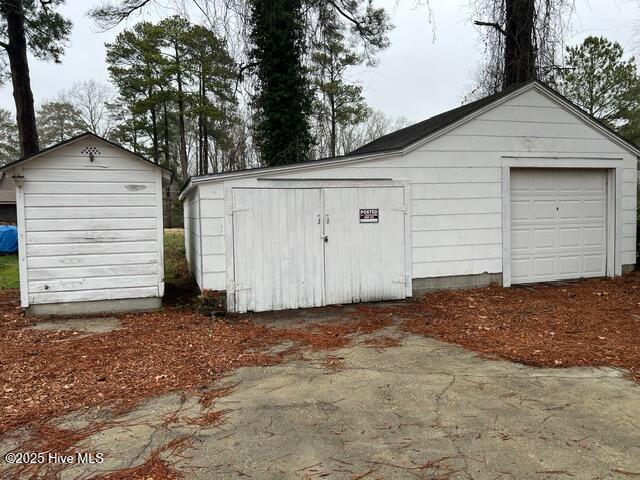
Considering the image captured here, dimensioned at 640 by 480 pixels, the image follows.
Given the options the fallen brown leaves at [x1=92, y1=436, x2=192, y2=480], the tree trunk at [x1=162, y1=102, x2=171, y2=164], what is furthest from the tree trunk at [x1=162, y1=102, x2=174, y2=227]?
the fallen brown leaves at [x1=92, y1=436, x2=192, y2=480]

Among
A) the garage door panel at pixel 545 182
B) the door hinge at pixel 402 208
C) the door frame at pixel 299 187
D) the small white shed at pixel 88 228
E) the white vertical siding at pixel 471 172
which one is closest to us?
the small white shed at pixel 88 228

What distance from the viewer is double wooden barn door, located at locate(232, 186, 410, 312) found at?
6.12 meters

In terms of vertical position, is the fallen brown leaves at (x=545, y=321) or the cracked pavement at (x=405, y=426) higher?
the fallen brown leaves at (x=545, y=321)

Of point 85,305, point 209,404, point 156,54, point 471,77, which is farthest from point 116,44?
point 209,404

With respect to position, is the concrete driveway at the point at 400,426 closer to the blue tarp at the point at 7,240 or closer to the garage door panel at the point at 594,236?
the garage door panel at the point at 594,236

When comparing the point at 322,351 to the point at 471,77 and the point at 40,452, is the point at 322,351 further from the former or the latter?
the point at 471,77

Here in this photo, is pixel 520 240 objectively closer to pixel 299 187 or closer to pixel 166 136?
pixel 299 187

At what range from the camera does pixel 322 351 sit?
446cm

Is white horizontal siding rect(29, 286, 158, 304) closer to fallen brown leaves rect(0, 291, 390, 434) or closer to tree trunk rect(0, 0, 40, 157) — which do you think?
fallen brown leaves rect(0, 291, 390, 434)

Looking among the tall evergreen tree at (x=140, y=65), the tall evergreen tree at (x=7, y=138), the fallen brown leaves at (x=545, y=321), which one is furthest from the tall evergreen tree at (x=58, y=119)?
the fallen brown leaves at (x=545, y=321)

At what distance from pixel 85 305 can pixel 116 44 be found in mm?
25952

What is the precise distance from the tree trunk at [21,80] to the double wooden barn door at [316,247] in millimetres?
7787

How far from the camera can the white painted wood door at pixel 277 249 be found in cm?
610

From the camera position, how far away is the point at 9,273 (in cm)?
1083
